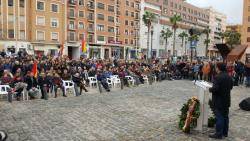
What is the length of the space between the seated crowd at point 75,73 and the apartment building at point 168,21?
49575 mm

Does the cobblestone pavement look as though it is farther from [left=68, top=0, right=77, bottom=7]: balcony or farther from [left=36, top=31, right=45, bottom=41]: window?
[left=68, top=0, right=77, bottom=7]: balcony

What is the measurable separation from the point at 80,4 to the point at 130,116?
2249 inches

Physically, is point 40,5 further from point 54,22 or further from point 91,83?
point 91,83

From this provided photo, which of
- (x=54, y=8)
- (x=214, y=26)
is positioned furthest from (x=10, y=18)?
(x=214, y=26)

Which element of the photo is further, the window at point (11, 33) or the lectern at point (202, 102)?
the window at point (11, 33)

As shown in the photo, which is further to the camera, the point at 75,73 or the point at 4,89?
the point at 75,73

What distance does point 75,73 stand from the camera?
1673 centimetres

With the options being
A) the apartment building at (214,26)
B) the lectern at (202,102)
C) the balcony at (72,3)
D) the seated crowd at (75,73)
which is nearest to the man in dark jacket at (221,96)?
the lectern at (202,102)

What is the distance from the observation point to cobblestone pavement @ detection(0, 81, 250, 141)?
25.7 feet

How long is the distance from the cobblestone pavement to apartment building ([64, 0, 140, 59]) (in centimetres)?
5014

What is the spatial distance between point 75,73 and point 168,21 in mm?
84451

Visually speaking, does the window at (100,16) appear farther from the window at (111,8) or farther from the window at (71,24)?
the window at (71,24)

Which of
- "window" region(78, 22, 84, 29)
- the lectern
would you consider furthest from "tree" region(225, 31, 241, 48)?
the lectern

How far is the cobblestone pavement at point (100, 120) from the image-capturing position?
7820mm
